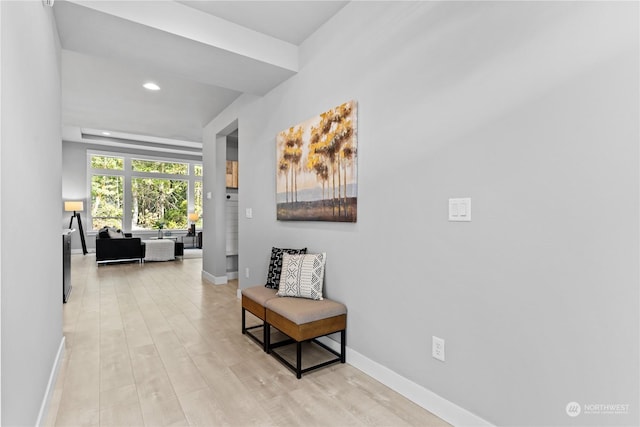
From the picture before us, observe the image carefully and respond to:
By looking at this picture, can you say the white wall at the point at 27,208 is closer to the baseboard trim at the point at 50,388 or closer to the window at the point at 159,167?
the baseboard trim at the point at 50,388

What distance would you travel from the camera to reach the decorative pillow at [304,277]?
8.19 feet

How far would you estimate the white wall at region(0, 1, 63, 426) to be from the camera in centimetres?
114

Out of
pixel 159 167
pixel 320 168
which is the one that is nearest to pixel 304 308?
pixel 320 168

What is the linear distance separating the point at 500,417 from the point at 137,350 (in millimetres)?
2483

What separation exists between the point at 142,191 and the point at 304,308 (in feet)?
28.2

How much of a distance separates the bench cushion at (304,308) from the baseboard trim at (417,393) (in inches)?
12.7

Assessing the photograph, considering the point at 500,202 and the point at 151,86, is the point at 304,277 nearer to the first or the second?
the point at 500,202

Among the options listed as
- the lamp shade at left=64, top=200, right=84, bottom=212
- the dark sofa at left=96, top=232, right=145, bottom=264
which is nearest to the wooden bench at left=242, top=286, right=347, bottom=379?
the dark sofa at left=96, top=232, right=145, bottom=264

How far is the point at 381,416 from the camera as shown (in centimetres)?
177

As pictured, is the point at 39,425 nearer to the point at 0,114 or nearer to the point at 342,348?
the point at 0,114

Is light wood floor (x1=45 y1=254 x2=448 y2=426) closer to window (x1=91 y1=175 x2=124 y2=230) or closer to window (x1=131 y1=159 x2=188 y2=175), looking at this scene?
window (x1=91 y1=175 x2=124 y2=230)

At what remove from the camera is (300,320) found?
85.0 inches

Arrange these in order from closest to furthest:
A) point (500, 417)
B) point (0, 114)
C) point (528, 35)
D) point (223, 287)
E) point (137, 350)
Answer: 1. point (0, 114)
2. point (528, 35)
3. point (500, 417)
4. point (137, 350)
5. point (223, 287)

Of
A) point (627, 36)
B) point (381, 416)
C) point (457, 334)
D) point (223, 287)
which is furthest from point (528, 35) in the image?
point (223, 287)
